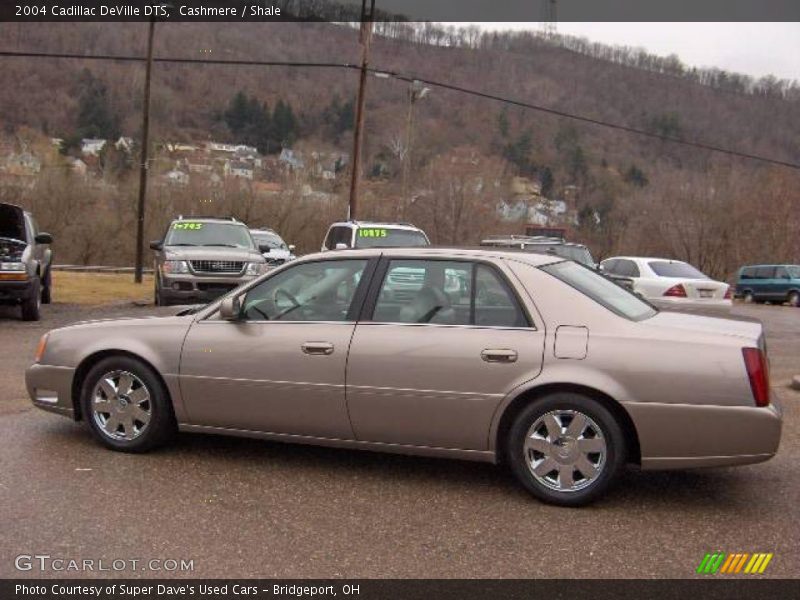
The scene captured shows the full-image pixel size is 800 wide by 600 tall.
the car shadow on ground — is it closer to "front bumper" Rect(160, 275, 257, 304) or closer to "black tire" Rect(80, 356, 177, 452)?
"black tire" Rect(80, 356, 177, 452)

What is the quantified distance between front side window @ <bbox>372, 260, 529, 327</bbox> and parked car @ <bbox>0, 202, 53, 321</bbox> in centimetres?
924

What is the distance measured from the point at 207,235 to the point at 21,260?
12.3 feet

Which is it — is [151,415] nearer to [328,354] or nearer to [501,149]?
[328,354]

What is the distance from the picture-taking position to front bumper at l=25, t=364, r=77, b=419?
5590 millimetres

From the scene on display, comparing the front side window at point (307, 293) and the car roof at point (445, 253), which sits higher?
the car roof at point (445, 253)

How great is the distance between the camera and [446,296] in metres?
4.93

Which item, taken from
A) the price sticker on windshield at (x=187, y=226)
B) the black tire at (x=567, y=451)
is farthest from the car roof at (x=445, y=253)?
the price sticker on windshield at (x=187, y=226)

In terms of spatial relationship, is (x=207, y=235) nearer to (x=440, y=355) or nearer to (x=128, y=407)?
(x=128, y=407)

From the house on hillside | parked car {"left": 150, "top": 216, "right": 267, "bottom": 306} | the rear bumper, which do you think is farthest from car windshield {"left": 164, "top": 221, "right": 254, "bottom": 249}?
the house on hillside

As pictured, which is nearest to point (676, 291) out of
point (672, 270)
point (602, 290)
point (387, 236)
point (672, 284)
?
point (672, 284)

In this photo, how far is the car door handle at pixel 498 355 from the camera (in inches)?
181

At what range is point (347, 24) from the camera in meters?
23.6

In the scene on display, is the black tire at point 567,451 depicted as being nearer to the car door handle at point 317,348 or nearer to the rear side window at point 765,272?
the car door handle at point 317,348

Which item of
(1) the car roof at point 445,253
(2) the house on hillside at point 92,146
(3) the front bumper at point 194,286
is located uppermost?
(2) the house on hillside at point 92,146
